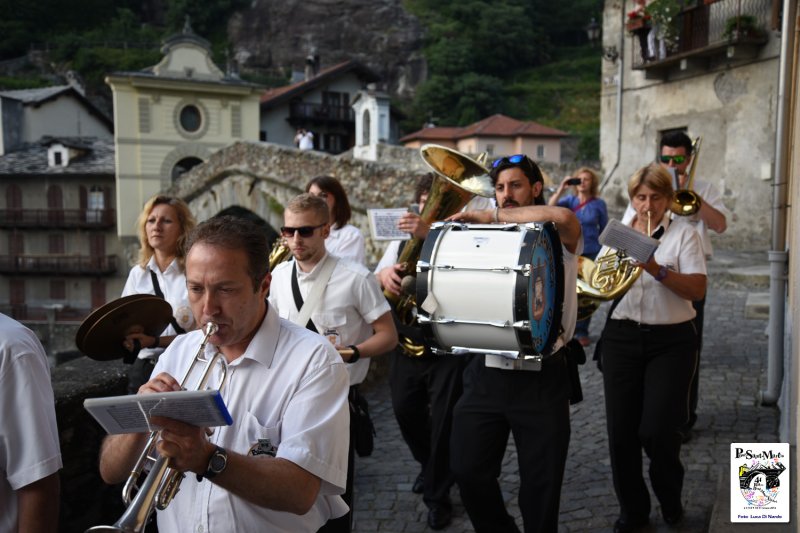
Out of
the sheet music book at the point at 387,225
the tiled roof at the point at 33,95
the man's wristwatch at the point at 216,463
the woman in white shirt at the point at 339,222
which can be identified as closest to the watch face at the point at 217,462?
the man's wristwatch at the point at 216,463

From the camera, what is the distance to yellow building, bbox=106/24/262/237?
3353 centimetres

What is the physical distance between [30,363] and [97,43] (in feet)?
216

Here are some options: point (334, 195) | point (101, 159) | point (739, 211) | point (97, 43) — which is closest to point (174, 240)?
point (334, 195)

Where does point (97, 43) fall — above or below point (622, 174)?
above

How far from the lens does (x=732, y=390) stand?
6598 mm

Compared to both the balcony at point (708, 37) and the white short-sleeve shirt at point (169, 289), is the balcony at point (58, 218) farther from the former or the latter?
the white short-sleeve shirt at point (169, 289)

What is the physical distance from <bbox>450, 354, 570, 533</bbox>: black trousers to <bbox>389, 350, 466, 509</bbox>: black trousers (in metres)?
0.88

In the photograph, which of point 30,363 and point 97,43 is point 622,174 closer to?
point 30,363

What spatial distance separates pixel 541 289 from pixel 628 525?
1.74 metres

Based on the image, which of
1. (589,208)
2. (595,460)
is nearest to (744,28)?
(589,208)

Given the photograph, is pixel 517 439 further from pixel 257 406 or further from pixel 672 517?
pixel 257 406

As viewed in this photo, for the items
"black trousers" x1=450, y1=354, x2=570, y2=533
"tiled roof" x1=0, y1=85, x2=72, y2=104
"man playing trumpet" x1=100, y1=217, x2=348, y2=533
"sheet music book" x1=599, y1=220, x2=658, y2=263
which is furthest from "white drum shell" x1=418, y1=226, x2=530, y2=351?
"tiled roof" x1=0, y1=85, x2=72, y2=104

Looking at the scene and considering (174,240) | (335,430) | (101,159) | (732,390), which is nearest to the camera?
(335,430)

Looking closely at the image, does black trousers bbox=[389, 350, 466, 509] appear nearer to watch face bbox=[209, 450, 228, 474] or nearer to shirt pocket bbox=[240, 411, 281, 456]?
shirt pocket bbox=[240, 411, 281, 456]
